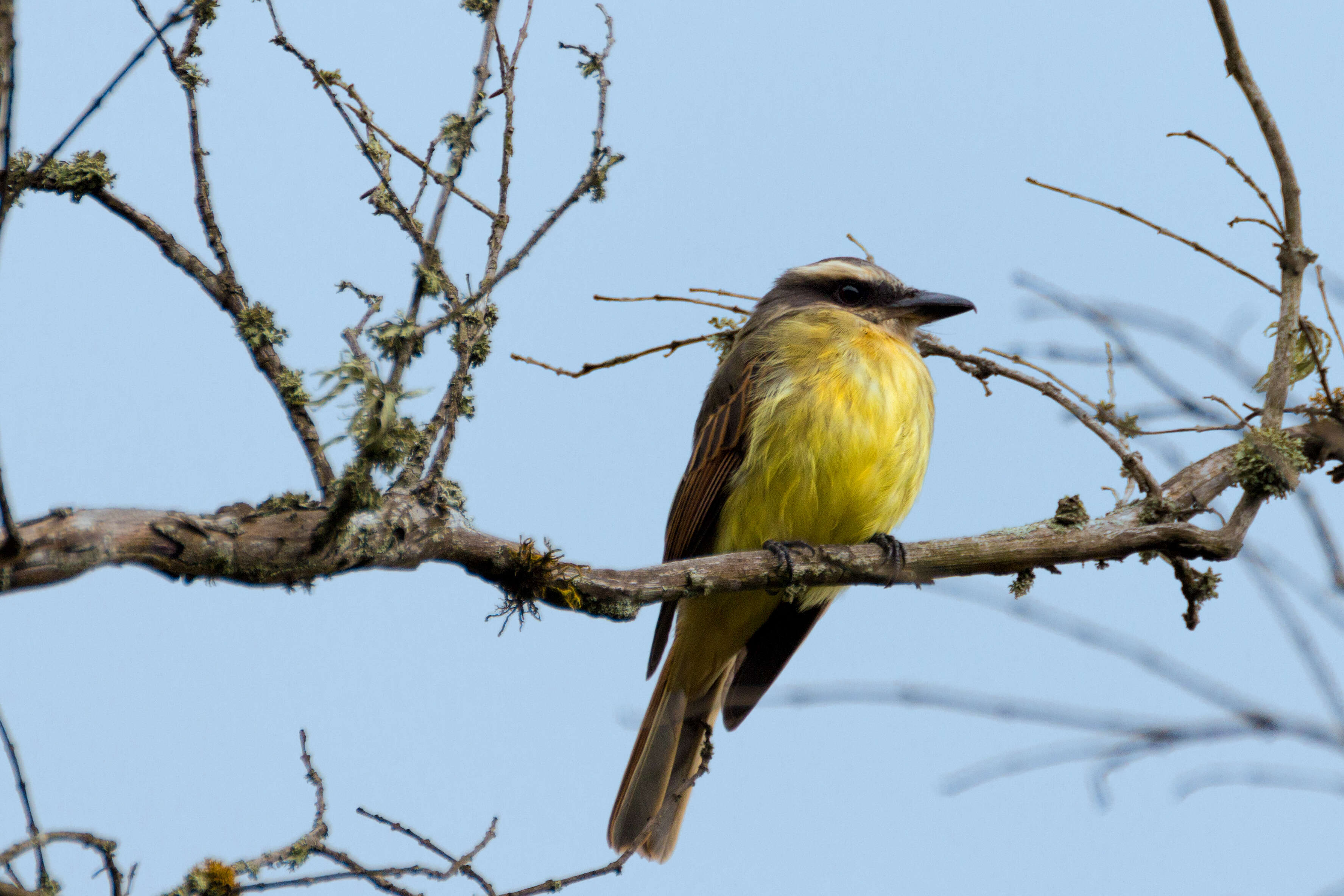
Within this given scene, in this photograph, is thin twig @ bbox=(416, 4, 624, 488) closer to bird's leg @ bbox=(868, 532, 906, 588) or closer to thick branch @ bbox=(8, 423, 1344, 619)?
thick branch @ bbox=(8, 423, 1344, 619)

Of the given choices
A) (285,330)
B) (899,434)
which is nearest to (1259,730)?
(285,330)

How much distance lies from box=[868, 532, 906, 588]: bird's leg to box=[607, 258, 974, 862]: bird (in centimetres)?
2

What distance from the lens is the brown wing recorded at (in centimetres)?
457

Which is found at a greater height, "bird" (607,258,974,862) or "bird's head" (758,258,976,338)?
"bird's head" (758,258,976,338)

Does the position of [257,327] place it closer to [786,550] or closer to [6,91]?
[6,91]

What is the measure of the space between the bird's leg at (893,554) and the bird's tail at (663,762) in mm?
1199

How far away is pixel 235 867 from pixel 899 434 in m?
2.74

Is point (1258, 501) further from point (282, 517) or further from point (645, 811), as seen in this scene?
point (282, 517)

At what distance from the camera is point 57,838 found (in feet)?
7.47

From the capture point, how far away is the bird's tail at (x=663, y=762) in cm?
477

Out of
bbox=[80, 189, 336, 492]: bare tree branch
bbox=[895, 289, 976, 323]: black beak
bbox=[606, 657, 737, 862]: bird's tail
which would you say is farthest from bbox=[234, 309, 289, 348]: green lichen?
bbox=[895, 289, 976, 323]: black beak

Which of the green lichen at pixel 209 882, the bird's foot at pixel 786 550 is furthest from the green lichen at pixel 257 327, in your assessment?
the bird's foot at pixel 786 550

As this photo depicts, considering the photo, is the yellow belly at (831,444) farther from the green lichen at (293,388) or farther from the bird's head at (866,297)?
the green lichen at (293,388)

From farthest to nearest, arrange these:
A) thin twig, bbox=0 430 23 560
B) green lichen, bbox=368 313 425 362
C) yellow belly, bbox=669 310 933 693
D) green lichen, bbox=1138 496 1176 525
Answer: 1. yellow belly, bbox=669 310 933 693
2. green lichen, bbox=1138 496 1176 525
3. green lichen, bbox=368 313 425 362
4. thin twig, bbox=0 430 23 560
